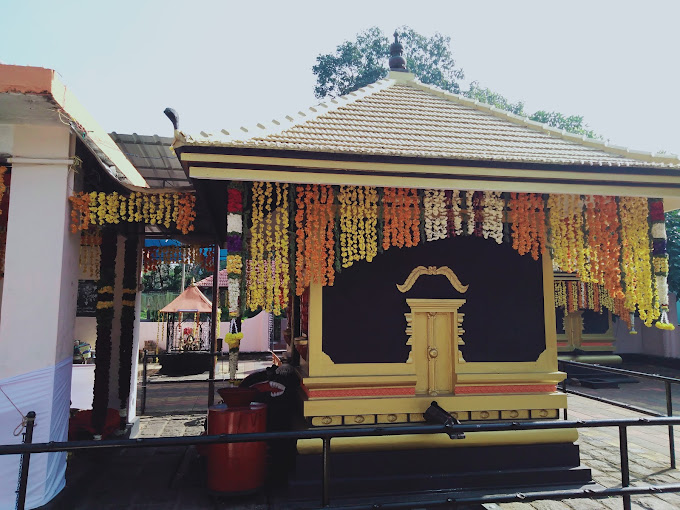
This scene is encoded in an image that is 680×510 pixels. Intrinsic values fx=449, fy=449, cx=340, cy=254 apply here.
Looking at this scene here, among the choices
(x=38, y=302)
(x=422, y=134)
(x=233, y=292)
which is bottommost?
(x=38, y=302)

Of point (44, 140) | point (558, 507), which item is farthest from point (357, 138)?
point (558, 507)

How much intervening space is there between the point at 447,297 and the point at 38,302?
488 centimetres

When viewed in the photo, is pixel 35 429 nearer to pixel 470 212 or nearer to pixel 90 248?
pixel 90 248

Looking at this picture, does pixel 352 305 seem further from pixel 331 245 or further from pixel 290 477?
pixel 290 477

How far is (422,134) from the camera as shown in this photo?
18.7 ft

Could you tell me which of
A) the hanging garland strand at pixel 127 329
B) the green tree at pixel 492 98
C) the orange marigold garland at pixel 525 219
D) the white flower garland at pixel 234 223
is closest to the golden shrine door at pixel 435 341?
the orange marigold garland at pixel 525 219

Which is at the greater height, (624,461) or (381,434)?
(381,434)

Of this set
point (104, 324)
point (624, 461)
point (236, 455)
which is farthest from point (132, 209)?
point (624, 461)

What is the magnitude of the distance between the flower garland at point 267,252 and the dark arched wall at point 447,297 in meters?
0.67

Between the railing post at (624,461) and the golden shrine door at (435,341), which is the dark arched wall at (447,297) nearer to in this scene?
the golden shrine door at (435,341)

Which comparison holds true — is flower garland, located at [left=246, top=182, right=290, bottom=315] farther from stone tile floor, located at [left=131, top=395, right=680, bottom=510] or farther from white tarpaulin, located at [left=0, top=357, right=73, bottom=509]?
white tarpaulin, located at [left=0, top=357, right=73, bottom=509]

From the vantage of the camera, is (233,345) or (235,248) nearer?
(235,248)

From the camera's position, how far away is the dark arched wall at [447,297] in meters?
5.57

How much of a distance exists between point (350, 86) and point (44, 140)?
81.2 feet
